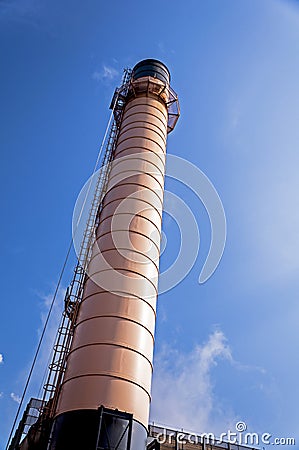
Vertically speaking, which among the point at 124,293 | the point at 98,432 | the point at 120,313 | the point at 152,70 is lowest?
the point at 98,432

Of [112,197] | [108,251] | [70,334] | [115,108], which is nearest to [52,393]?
[70,334]

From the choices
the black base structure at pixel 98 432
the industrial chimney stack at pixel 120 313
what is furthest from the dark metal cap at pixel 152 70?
the black base structure at pixel 98 432

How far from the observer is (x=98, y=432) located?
1159 cm

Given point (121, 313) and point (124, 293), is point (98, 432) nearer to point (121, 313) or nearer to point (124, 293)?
point (121, 313)

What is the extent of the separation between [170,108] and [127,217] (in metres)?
9.24

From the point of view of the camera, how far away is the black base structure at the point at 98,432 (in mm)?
11664

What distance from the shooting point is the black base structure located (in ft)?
38.3

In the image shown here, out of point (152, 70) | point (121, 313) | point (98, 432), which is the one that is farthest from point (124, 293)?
point (152, 70)

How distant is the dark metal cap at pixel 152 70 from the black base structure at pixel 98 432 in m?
17.1

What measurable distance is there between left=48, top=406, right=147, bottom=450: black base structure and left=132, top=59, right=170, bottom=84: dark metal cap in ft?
56.1

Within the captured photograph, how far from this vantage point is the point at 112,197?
17.7 meters

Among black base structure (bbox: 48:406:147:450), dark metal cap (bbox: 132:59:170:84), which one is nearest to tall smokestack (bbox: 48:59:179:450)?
black base structure (bbox: 48:406:147:450)

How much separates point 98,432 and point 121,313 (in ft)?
12.5

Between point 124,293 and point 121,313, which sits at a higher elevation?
point 124,293
